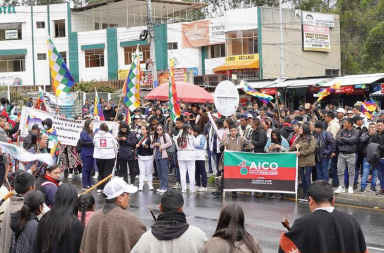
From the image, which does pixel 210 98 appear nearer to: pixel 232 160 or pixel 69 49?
pixel 232 160

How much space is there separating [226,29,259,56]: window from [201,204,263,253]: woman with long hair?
1622 inches

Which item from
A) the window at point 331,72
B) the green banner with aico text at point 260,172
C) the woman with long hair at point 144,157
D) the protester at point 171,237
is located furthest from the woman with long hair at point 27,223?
the window at point 331,72

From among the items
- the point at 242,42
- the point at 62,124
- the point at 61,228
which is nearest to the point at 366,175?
the point at 62,124

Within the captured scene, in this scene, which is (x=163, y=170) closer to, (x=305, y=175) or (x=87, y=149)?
(x=87, y=149)

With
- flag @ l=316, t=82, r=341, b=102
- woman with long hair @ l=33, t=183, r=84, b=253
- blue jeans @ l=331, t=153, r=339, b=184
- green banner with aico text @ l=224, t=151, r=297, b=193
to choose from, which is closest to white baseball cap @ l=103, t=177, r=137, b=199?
woman with long hair @ l=33, t=183, r=84, b=253

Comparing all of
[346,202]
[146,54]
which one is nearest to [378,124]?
[346,202]

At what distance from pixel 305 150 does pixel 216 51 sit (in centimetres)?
3585

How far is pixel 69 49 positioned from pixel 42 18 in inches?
161

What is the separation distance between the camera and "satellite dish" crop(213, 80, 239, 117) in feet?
52.5

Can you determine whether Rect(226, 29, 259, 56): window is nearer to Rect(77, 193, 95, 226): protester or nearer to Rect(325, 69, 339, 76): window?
Rect(325, 69, 339, 76): window

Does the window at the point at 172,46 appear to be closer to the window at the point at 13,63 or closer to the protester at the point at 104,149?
the window at the point at 13,63

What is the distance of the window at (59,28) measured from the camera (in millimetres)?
58406

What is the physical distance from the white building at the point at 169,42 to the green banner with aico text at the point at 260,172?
26.7m

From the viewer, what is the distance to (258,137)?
14.9 m
